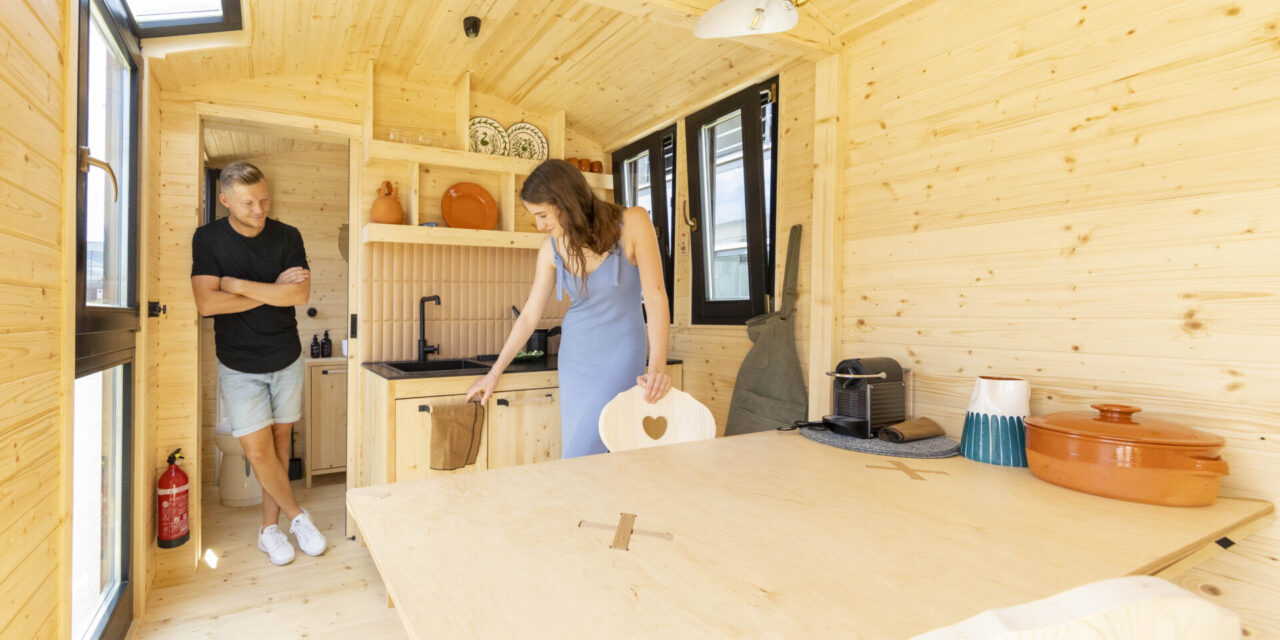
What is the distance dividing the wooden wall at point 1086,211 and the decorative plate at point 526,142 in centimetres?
206

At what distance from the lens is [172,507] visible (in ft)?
8.65

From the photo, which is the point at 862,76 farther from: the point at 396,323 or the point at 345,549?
the point at 345,549

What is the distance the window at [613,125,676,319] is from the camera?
144 inches

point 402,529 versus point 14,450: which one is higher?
point 14,450

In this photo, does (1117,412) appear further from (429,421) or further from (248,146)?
(248,146)

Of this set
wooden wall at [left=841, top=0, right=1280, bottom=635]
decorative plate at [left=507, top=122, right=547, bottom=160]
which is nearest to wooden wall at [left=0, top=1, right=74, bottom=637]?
wooden wall at [left=841, top=0, right=1280, bottom=635]

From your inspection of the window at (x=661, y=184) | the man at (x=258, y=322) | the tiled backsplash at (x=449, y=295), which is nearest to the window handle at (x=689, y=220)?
the window at (x=661, y=184)

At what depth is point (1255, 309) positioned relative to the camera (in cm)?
123

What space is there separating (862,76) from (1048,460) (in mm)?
1355

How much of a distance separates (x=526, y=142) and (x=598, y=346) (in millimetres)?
1870

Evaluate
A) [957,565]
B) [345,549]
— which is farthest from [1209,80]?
[345,549]

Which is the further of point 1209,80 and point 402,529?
point 1209,80

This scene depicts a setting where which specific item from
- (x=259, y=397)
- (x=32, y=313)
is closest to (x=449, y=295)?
(x=259, y=397)

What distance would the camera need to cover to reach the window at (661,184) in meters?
3.65
